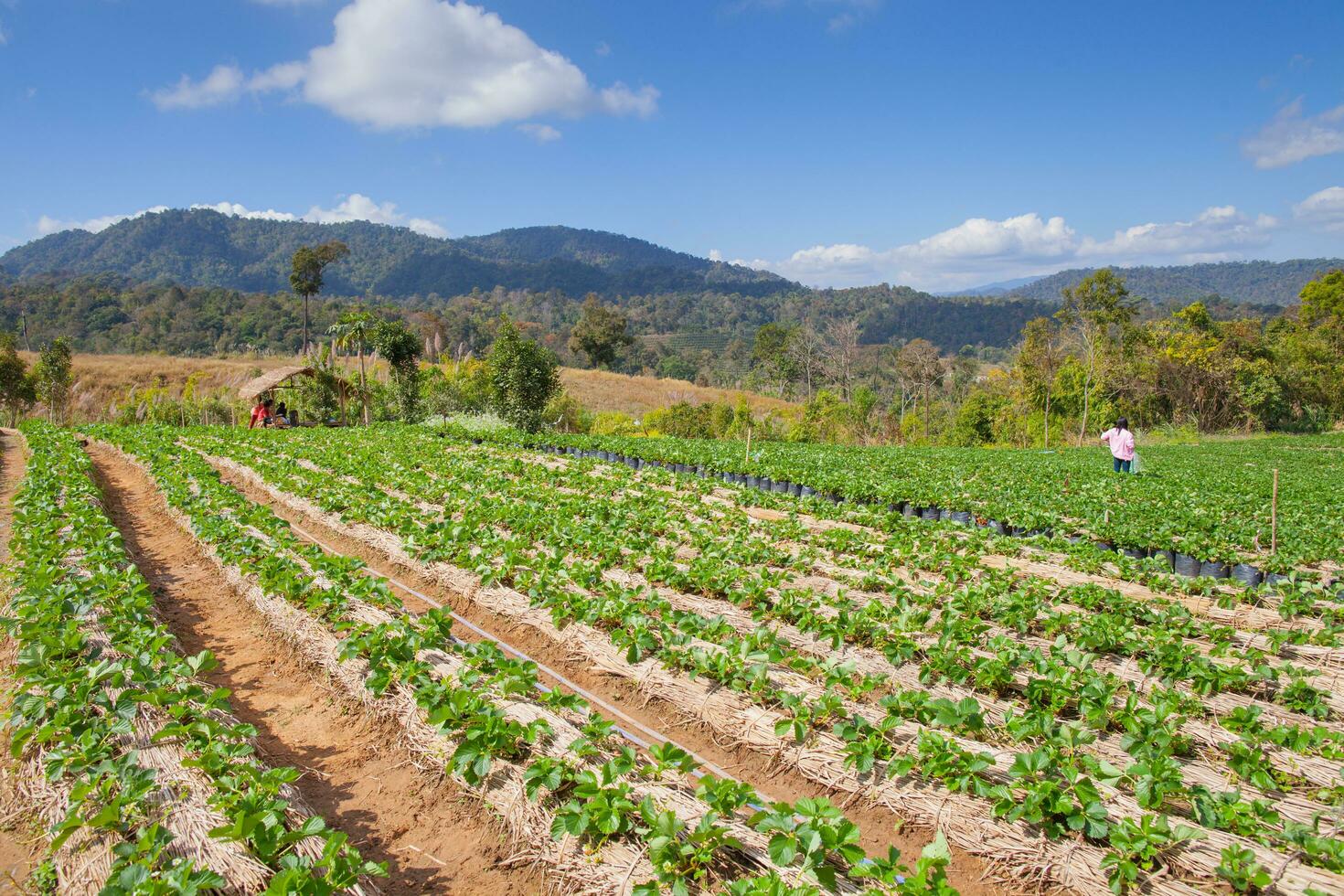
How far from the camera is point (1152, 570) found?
23.3 feet

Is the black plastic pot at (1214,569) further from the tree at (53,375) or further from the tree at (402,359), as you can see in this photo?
the tree at (53,375)

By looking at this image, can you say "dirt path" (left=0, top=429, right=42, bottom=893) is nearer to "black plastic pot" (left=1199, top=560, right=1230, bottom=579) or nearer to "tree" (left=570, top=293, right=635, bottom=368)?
"black plastic pot" (left=1199, top=560, right=1230, bottom=579)

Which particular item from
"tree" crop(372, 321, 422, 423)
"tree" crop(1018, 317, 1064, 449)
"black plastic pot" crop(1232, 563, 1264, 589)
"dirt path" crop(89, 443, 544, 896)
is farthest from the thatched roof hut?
"tree" crop(1018, 317, 1064, 449)

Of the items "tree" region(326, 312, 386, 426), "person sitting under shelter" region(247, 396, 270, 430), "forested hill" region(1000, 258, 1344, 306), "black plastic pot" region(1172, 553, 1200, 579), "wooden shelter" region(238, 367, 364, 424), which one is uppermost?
"forested hill" region(1000, 258, 1344, 306)

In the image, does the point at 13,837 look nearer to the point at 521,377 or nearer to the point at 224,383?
the point at 521,377

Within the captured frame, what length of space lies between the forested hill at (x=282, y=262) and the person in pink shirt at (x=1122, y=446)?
142m

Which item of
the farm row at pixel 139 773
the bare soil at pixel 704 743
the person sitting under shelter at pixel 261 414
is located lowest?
the bare soil at pixel 704 743

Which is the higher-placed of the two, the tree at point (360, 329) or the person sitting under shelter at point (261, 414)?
the tree at point (360, 329)

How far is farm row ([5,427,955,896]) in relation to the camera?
288 cm

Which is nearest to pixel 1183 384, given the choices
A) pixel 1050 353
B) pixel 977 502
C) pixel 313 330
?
pixel 1050 353

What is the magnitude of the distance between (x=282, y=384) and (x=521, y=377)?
9088 millimetres

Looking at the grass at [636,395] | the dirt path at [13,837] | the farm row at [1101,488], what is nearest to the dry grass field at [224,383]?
the grass at [636,395]

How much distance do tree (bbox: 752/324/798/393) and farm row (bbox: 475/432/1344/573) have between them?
2570 cm

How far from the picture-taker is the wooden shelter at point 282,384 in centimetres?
2448
